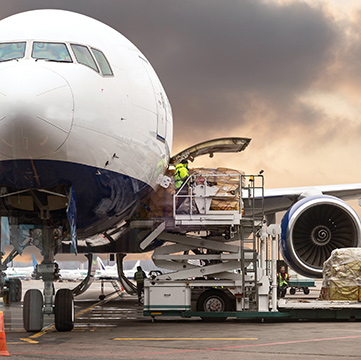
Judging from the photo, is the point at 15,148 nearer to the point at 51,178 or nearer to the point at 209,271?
the point at 51,178

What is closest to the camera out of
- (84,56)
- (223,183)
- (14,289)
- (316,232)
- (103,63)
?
(84,56)

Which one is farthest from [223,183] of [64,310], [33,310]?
[33,310]

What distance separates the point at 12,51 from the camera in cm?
1004

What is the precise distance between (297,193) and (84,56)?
8.22 m

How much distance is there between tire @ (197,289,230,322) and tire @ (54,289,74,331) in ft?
11.1

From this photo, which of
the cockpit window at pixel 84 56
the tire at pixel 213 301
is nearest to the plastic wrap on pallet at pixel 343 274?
the tire at pixel 213 301

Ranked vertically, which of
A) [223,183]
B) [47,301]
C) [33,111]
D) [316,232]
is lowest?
[47,301]

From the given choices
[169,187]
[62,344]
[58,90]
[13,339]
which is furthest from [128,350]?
[169,187]

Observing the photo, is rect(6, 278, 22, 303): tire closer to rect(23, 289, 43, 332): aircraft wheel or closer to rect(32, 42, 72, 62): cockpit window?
rect(23, 289, 43, 332): aircraft wheel

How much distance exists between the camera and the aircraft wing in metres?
16.9

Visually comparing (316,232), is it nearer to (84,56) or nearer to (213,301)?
(213,301)

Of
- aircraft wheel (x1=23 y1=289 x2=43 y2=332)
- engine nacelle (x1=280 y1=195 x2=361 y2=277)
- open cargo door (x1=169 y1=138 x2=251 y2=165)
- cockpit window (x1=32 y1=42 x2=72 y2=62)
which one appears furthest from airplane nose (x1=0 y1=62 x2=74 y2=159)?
engine nacelle (x1=280 y1=195 x2=361 y2=277)

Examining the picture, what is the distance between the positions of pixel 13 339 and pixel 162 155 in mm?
4010

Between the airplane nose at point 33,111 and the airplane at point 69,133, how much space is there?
0.5 inches
